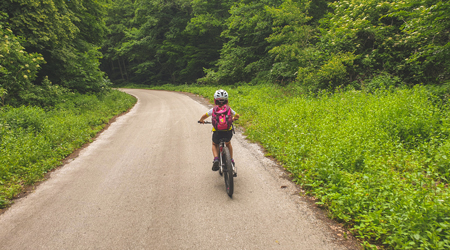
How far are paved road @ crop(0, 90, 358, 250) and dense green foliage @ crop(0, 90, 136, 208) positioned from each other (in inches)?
18.0

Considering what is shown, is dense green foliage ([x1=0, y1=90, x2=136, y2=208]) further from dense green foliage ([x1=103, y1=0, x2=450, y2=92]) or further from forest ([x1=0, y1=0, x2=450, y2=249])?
dense green foliage ([x1=103, y1=0, x2=450, y2=92])

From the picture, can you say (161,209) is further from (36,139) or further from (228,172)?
(36,139)

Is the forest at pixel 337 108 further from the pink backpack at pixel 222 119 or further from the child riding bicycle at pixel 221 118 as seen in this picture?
the pink backpack at pixel 222 119

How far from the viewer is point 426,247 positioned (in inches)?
96.3

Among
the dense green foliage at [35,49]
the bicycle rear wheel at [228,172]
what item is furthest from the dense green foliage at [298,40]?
the dense green foliage at [35,49]

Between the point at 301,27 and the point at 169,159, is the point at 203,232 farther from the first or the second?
the point at 301,27

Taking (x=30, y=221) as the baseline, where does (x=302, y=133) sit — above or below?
above

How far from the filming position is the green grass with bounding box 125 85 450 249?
279cm

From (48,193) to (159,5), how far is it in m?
32.4

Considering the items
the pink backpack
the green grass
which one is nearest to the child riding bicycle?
→ the pink backpack

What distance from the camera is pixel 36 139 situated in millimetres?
Result: 6770

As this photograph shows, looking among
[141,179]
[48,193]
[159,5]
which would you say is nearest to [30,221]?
[48,193]

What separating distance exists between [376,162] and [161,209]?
3.85m

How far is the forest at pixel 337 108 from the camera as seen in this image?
332 cm
